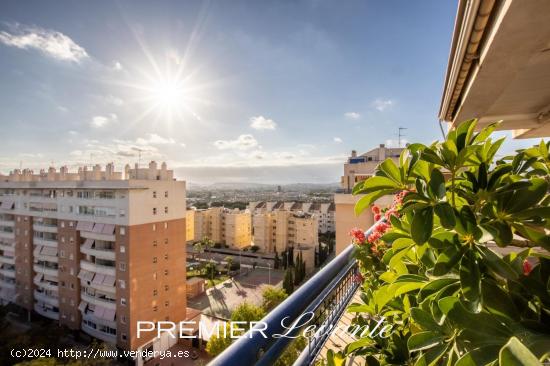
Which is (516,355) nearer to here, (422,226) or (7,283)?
(422,226)

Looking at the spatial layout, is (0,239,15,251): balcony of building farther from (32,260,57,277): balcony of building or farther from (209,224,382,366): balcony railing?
(209,224,382,366): balcony railing

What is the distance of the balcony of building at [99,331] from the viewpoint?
14.3 m

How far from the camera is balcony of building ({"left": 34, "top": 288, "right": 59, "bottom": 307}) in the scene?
17.3m

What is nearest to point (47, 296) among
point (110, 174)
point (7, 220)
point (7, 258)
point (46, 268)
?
point (46, 268)

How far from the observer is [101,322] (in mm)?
14609

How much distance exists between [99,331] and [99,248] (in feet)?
14.2

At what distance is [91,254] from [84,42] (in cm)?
1113

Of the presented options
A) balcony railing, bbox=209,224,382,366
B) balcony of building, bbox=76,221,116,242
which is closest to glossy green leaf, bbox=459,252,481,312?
balcony railing, bbox=209,224,382,366

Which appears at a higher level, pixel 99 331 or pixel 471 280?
pixel 471 280

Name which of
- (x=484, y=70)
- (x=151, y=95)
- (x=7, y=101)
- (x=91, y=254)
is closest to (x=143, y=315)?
(x=91, y=254)

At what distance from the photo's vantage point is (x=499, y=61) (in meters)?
1.44

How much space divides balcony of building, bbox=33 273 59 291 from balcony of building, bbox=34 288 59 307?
278mm

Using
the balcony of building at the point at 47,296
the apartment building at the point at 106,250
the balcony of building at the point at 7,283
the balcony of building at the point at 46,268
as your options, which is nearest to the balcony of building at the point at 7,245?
the apartment building at the point at 106,250

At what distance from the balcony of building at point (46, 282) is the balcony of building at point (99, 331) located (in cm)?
356
